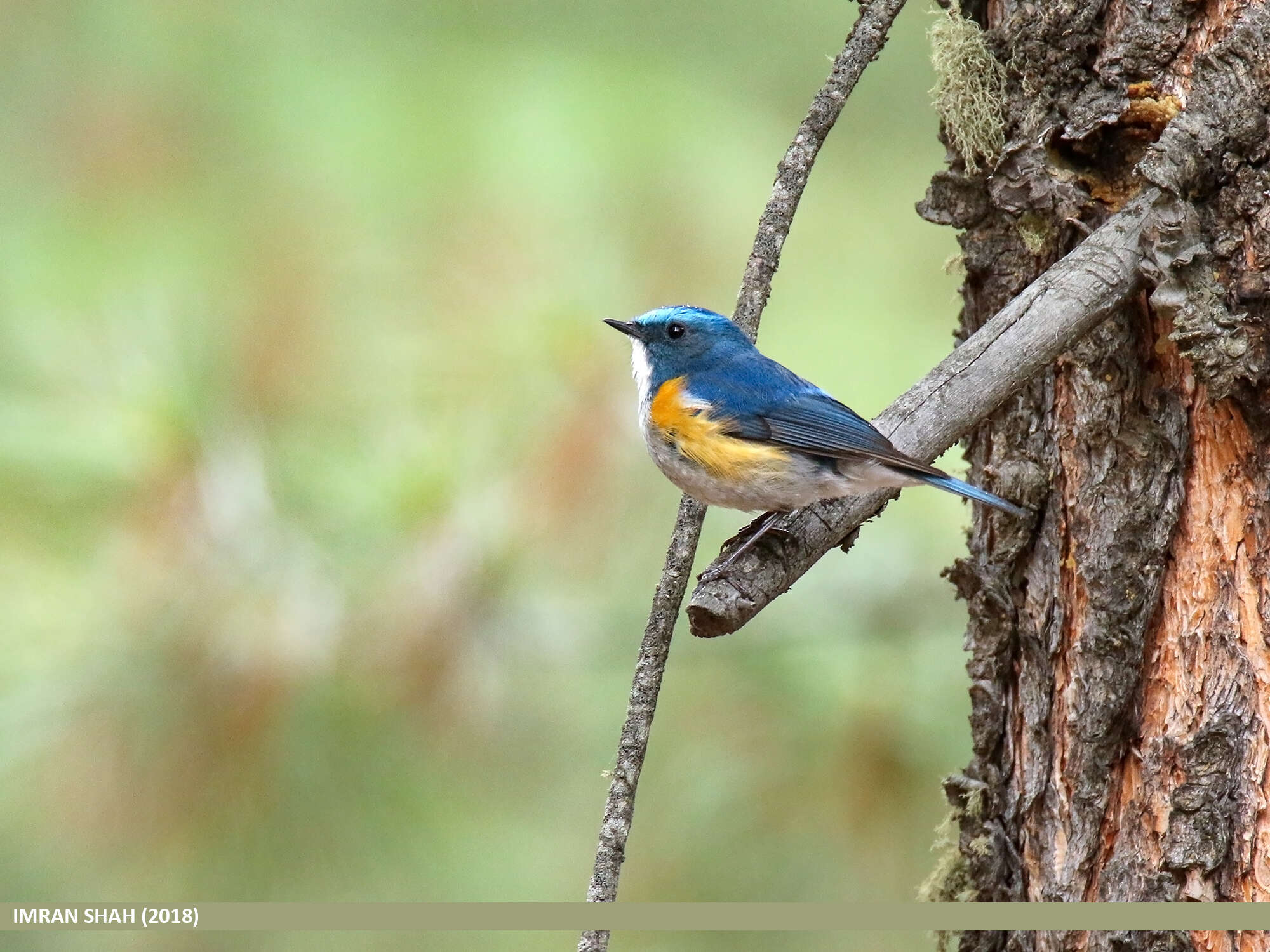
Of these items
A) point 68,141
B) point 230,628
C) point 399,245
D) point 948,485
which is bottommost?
point 230,628

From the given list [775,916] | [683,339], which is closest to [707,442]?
[683,339]

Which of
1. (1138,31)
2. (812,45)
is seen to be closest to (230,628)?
(1138,31)

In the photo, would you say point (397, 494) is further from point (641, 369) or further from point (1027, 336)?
point (1027, 336)

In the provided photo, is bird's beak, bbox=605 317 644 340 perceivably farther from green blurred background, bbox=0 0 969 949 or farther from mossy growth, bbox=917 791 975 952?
mossy growth, bbox=917 791 975 952

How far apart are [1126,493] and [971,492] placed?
0.90 feet

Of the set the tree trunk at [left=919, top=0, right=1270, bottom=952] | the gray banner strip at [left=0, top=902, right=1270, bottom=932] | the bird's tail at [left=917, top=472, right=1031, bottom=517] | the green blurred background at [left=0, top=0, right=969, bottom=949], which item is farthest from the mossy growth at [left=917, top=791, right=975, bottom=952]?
the bird's tail at [left=917, top=472, right=1031, bottom=517]

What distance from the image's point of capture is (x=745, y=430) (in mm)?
2707

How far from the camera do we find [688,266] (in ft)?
11.4

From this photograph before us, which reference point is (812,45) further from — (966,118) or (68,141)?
(68,141)

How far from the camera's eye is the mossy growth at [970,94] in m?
2.34

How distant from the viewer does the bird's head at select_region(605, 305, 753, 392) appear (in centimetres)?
295

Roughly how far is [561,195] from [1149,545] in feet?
5.76

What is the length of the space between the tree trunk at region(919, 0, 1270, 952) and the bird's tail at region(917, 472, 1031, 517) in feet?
0.18

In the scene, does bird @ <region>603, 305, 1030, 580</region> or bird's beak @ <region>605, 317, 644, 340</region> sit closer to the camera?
bird @ <region>603, 305, 1030, 580</region>
